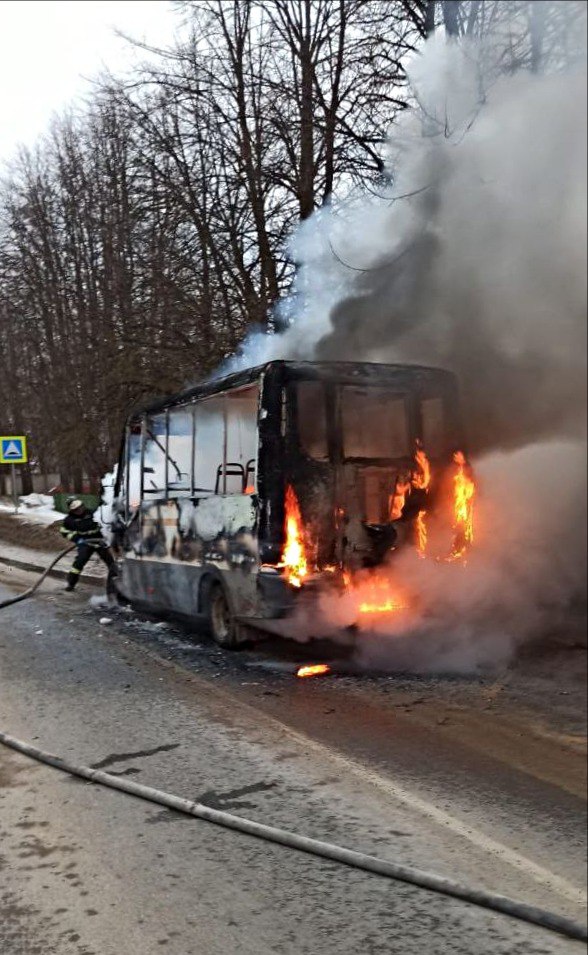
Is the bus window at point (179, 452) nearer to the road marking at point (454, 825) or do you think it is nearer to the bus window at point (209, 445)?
the bus window at point (209, 445)

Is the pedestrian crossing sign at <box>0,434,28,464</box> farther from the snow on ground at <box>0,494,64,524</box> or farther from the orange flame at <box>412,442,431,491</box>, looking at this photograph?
the orange flame at <box>412,442,431,491</box>

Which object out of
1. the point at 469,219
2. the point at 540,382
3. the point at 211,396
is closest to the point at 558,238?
the point at 540,382

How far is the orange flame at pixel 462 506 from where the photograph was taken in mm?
6906

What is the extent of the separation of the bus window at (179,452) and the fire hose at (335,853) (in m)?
3.67

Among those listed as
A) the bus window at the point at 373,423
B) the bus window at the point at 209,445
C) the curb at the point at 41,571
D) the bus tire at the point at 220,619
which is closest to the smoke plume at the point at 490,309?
the bus window at the point at 373,423

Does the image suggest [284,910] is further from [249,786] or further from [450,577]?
[450,577]

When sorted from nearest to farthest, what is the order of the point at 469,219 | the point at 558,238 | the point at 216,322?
the point at 558,238 → the point at 469,219 → the point at 216,322

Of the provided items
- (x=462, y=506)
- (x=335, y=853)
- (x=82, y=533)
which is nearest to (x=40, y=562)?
(x=82, y=533)

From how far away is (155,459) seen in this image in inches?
355

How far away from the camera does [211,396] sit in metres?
7.63

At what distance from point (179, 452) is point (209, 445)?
757 millimetres

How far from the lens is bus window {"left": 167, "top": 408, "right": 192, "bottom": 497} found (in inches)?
322

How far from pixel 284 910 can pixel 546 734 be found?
194 centimetres

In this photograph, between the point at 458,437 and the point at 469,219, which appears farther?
the point at 458,437
